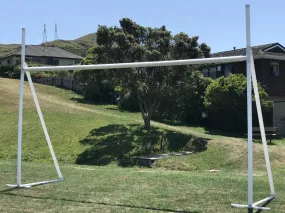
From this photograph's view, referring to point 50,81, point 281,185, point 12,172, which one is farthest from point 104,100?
point 281,185

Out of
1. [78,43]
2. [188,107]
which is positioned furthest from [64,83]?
[78,43]

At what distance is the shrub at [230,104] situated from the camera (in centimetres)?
2466

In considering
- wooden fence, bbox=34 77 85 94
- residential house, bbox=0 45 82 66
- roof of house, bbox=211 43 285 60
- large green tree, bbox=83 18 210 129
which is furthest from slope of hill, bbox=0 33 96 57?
large green tree, bbox=83 18 210 129

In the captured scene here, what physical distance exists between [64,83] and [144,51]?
2580cm

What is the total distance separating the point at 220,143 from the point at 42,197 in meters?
11.3

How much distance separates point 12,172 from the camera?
39.5ft

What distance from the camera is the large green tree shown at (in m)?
20.3

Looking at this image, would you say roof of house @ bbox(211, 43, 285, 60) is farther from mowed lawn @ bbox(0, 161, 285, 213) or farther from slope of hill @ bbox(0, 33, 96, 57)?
slope of hill @ bbox(0, 33, 96, 57)

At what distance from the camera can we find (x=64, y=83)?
4469 centimetres

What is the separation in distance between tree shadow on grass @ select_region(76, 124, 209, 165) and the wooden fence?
19136 millimetres

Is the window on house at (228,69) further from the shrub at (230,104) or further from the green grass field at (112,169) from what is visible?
the green grass field at (112,169)

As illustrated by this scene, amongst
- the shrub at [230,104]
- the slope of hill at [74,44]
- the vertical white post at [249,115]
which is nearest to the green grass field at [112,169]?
the vertical white post at [249,115]

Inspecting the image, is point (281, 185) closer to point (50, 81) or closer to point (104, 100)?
point (104, 100)

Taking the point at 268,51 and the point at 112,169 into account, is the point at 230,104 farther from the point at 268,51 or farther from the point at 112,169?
the point at 112,169
